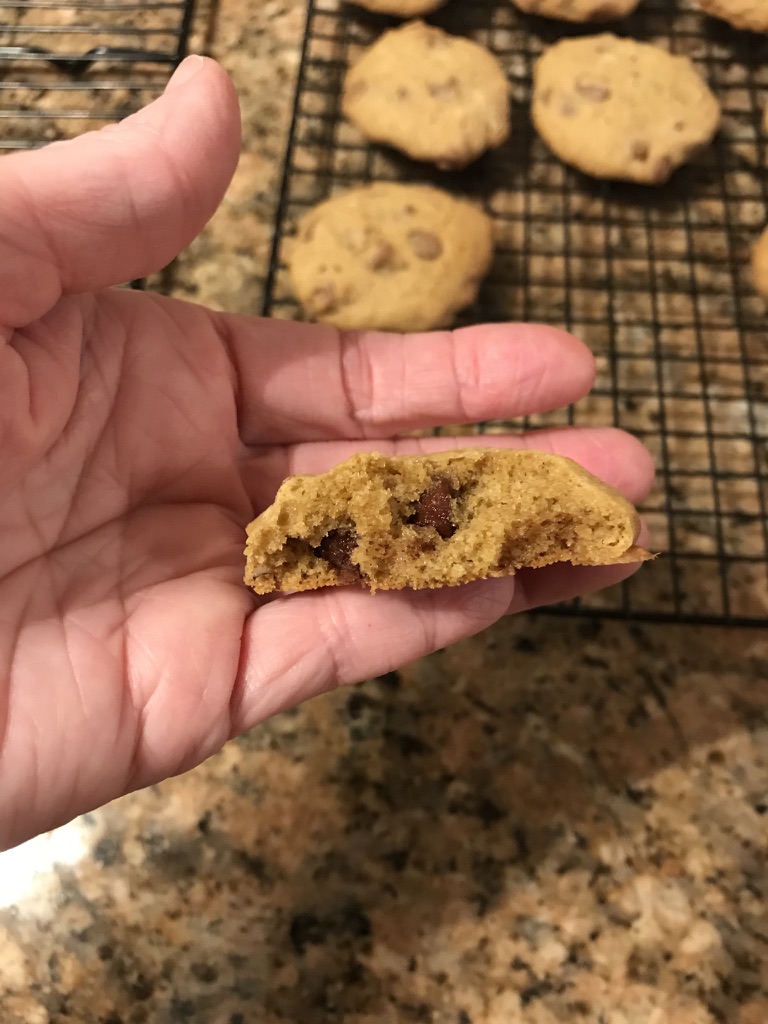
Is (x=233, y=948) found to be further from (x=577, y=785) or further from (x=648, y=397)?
(x=648, y=397)

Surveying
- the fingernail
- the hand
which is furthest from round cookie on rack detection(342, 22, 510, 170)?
the fingernail

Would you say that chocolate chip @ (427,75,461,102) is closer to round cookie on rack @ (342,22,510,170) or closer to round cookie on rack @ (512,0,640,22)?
round cookie on rack @ (342,22,510,170)

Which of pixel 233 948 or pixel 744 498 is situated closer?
pixel 233 948

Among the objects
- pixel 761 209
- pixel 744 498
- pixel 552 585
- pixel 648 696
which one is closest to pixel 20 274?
pixel 552 585

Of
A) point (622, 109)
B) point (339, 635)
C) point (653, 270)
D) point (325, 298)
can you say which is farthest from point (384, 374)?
point (622, 109)

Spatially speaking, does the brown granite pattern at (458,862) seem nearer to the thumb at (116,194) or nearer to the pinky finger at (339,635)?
the pinky finger at (339,635)

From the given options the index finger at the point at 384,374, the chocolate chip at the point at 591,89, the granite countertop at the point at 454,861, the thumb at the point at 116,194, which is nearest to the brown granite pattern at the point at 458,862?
the granite countertop at the point at 454,861
